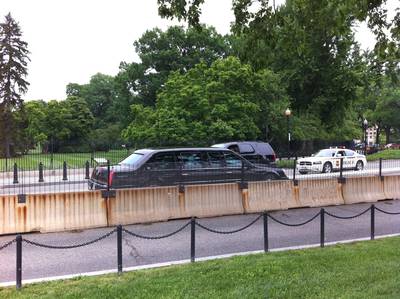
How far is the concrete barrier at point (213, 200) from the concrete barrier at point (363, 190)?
3.92 metres

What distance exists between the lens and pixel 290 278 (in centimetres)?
657

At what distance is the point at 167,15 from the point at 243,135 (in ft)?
83.3

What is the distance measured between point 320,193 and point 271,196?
180cm

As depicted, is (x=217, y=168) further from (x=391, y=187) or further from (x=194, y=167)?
(x=391, y=187)

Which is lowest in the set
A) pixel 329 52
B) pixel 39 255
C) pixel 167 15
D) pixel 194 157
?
pixel 39 255

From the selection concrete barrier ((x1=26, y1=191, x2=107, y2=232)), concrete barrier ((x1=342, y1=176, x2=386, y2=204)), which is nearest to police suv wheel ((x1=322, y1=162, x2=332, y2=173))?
concrete barrier ((x1=342, y1=176, x2=386, y2=204))

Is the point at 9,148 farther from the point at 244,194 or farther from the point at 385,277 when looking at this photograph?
the point at 385,277

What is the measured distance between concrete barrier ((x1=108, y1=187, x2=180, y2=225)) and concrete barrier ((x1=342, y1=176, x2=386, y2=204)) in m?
5.76

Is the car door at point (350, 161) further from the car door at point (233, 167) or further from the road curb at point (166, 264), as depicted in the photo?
the road curb at point (166, 264)

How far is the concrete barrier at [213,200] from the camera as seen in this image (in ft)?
39.9

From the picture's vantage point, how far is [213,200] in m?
12.5

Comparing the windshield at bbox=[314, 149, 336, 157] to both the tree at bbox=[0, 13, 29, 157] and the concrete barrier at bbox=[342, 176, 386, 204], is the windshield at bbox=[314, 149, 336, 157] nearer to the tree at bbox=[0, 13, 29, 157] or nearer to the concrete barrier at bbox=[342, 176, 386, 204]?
the concrete barrier at bbox=[342, 176, 386, 204]

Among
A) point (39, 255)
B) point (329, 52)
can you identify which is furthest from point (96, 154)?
point (329, 52)

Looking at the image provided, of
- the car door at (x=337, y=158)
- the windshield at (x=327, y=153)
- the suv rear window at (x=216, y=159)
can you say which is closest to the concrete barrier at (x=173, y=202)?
the suv rear window at (x=216, y=159)
